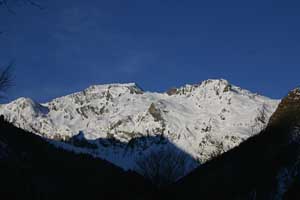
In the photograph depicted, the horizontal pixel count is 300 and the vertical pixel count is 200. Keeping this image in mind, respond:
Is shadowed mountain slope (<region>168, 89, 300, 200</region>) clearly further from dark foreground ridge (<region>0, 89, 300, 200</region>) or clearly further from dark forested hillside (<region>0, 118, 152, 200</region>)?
dark forested hillside (<region>0, 118, 152, 200</region>)

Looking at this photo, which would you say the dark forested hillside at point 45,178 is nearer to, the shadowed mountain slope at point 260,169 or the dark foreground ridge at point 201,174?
the dark foreground ridge at point 201,174

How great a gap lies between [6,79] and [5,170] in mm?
25091

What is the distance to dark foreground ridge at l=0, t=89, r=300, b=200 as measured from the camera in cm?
5707

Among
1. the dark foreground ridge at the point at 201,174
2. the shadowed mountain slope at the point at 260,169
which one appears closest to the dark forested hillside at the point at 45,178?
the dark foreground ridge at the point at 201,174

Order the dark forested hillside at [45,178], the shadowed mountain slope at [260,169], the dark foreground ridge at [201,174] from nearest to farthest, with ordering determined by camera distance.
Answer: the dark forested hillside at [45,178], the dark foreground ridge at [201,174], the shadowed mountain slope at [260,169]

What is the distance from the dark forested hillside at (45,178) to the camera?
4882 centimetres

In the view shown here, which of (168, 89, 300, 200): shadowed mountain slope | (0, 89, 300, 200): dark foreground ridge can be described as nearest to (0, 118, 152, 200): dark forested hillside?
(0, 89, 300, 200): dark foreground ridge

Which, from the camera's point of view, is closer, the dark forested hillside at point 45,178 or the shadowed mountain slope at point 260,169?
the dark forested hillside at point 45,178

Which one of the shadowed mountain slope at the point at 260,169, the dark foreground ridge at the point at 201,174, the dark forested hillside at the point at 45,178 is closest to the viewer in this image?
the dark forested hillside at the point at 45,178

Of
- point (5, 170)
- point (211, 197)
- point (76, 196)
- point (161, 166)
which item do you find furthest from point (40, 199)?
point (161, 166)

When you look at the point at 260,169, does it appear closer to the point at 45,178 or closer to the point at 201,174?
the point at 201,174

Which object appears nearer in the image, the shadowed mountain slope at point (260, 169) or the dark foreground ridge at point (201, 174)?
the dark foreground ridge at point (201, 174)

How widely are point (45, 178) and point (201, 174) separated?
23.2m

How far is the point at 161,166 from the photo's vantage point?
88.1 meters
